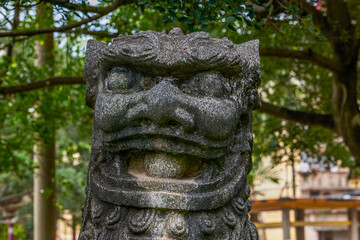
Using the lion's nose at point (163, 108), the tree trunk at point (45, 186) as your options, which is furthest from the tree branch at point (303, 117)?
the lion's nose at point (163, 108)

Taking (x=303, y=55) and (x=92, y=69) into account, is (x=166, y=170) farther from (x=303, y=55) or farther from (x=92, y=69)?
(x=303, y=55)

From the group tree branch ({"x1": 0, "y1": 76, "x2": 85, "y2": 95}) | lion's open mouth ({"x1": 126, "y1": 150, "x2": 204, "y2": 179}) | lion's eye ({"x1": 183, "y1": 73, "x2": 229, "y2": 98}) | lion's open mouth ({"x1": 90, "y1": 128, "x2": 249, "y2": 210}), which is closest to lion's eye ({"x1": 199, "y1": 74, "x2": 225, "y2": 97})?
lion's eye ({"x1": 183, "y1": 73, "x2": 229, "y2": 98})

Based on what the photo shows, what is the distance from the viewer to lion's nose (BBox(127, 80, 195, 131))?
100 inches

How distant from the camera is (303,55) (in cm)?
553

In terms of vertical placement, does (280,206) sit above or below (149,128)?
below

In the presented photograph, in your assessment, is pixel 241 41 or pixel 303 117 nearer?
pixel 241 41

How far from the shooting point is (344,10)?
5.57 m

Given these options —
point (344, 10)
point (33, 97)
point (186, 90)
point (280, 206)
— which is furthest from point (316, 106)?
point (186, 90)

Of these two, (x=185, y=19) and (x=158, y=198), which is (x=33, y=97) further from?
(x=158, y=198)

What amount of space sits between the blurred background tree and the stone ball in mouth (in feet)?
4.03

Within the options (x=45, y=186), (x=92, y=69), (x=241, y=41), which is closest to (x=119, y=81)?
(x=92, y=69)

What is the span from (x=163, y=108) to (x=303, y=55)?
3.36m

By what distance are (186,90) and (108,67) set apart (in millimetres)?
450

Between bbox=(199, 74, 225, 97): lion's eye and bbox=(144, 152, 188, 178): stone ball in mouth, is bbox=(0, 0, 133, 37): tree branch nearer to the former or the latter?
bbox=(199, 74, 225, 97): lion's eye
